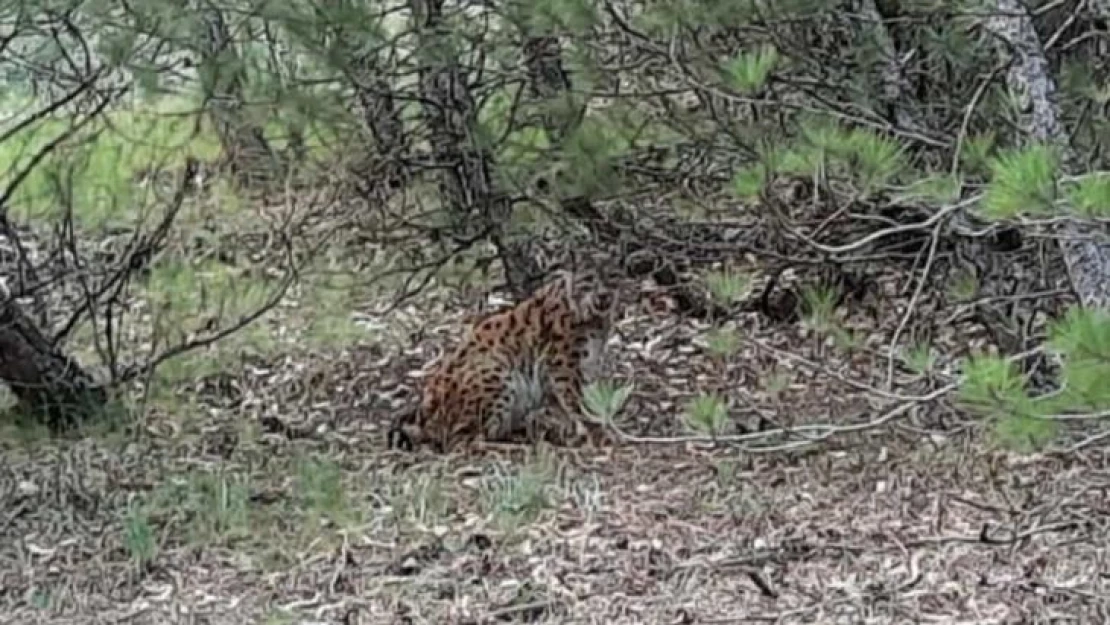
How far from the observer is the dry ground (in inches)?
170

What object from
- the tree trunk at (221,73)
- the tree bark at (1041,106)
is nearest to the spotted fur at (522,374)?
the tree trunk at (221,73)

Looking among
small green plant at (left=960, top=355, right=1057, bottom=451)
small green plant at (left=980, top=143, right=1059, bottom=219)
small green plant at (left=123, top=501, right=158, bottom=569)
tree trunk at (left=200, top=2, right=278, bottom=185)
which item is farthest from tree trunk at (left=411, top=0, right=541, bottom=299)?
small green plant at (left=980, top=143, right=1059, bottom=219)

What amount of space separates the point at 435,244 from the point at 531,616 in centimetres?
307

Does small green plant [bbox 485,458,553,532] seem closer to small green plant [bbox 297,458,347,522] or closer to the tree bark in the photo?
small green plant [bbox 297,458,347,522]

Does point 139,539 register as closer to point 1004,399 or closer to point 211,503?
point 211,503

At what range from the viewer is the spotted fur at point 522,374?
5.91 metres

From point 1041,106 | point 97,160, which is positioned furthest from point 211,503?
point 97,160

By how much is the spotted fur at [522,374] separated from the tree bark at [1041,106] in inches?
72.4

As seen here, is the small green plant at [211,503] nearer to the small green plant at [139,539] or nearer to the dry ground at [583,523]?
the dry ground at [583,523]

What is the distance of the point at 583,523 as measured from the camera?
4895 millimetres

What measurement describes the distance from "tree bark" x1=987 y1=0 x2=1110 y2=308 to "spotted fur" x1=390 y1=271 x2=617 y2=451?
184 centimetres

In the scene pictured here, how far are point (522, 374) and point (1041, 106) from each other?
6.80 ft

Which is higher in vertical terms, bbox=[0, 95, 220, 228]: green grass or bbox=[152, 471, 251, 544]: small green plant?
bbox=[0, 95, 220, 228]: green grass

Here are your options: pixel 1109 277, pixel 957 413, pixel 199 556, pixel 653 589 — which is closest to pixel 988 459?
pixel 957 413
